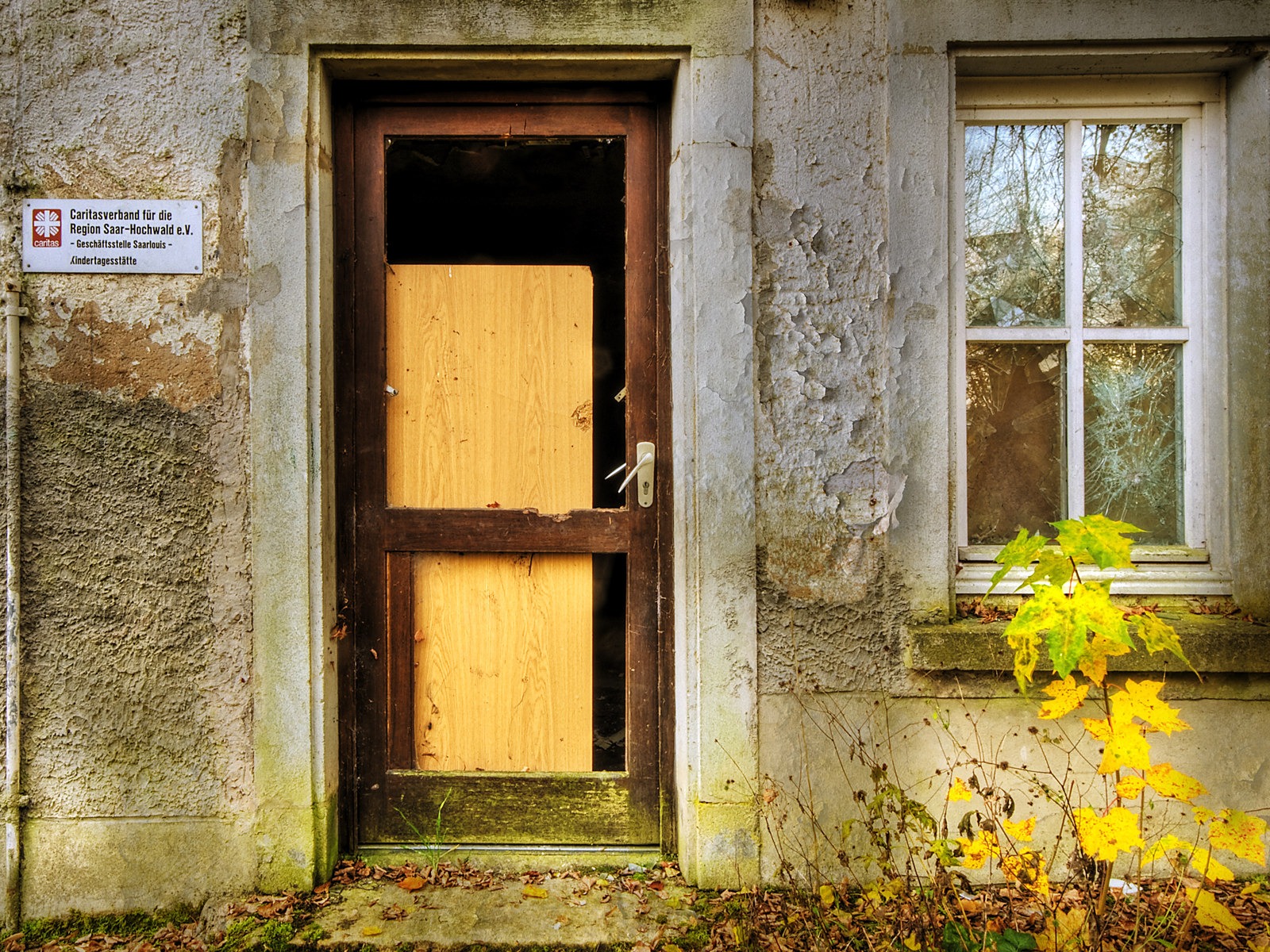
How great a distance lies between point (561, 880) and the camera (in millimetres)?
2643

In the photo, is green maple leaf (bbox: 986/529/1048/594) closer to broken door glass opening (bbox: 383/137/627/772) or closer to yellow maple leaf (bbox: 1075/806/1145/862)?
yellow maple leaf (bbox: 1075/806/1145/862)

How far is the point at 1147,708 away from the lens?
6.82ft

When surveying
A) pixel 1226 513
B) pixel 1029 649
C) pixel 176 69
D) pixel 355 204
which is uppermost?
pixel 176 69

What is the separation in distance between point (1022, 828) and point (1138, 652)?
725mm

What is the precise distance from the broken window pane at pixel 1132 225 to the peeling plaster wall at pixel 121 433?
2904mm

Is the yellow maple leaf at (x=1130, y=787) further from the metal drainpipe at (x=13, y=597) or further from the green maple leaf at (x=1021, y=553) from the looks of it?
the metal drainpipe at (x=13, y=597)

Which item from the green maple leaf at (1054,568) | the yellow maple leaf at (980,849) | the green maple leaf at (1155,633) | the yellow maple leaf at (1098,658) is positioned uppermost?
the green maple leaf at (1054,568)

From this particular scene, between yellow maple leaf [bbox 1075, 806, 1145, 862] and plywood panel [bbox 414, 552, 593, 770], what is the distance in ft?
5.11

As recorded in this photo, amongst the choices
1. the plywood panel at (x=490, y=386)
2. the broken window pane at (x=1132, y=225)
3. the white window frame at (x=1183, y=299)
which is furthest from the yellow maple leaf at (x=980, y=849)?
the broken window pane at (x=1132, y=225)

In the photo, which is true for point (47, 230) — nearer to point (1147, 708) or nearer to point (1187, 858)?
point (1147, 708)

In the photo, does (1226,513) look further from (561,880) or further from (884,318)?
(561,880)

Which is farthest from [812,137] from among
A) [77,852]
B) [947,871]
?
[77,852]

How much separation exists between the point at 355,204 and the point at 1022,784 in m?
2.99

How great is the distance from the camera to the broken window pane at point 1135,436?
2.76 meters
